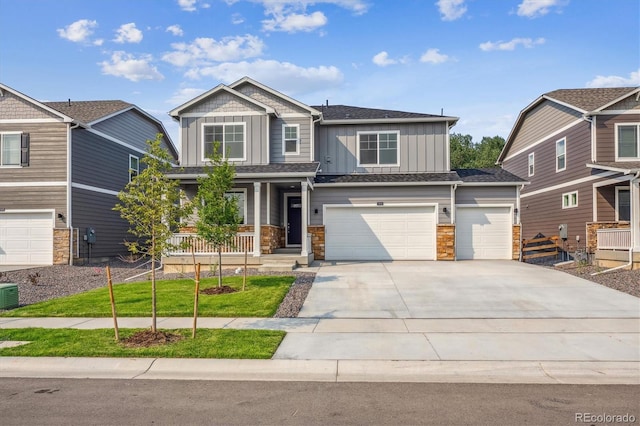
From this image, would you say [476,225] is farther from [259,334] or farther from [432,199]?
[259,334]

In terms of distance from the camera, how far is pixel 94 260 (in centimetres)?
2000

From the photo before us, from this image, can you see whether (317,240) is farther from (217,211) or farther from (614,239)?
(614,239)

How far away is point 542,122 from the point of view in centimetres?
2281

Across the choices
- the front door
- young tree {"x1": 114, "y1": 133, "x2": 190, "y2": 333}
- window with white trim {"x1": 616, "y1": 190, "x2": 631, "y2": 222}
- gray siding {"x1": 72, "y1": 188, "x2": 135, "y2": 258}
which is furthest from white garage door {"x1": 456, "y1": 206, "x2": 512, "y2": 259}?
gray siding {"x1": 72, "y1": 188, "x2": 135, "y2": 258}

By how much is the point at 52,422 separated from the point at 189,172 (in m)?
13.2

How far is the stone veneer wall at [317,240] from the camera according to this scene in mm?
18531

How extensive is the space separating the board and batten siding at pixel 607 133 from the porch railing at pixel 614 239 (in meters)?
3.54

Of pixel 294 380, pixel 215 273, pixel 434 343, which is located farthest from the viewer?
pixel 215 273

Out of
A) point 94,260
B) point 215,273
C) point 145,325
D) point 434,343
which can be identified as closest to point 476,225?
point 215,273

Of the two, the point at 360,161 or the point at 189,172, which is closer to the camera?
the point at 189,172

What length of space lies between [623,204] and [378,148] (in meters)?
10.1

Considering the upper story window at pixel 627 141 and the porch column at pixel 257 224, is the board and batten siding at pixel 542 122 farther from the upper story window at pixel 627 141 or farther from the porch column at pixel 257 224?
the porch column at pixel 257 224

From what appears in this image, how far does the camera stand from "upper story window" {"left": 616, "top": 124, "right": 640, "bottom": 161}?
17859 mm

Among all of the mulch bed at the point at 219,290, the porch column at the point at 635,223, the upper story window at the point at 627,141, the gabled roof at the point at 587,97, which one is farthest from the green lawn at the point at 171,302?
the upper story window at the point at 627,141
